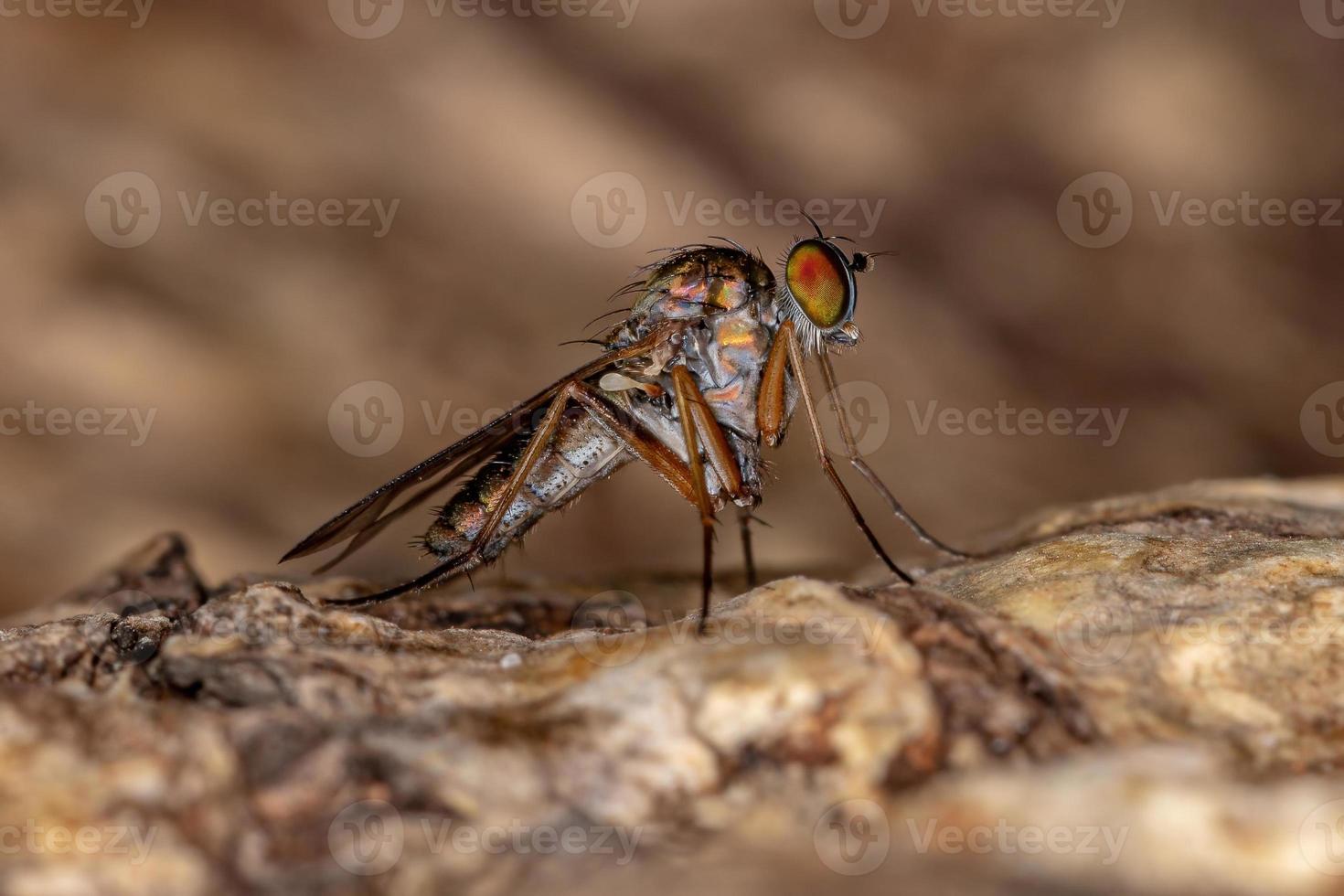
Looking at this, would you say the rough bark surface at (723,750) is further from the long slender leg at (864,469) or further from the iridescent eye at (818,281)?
the iridescent eye at (818,281)

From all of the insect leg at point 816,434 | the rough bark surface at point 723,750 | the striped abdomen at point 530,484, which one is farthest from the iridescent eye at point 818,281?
the rough bark surface at point 723,750

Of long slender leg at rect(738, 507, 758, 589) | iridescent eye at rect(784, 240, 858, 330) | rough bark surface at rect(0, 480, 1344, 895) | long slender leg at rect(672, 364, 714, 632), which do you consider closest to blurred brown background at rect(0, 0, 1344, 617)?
long slender leg at rect(738, 507, 758, 589)

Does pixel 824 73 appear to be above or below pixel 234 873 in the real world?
above

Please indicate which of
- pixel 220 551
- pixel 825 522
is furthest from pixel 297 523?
pixel 825 522

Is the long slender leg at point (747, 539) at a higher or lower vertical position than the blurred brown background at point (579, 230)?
lower

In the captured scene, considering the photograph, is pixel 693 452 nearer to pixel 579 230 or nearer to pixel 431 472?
pixel 431 472

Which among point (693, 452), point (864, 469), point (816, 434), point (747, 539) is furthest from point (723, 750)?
point (747, 539)

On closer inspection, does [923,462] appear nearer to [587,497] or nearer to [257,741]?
[587,497]
